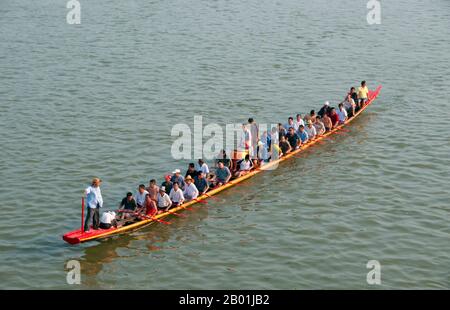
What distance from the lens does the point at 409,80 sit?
1788 inches

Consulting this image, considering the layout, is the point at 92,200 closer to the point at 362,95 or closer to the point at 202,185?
the point at 202,185

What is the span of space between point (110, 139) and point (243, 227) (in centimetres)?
1087

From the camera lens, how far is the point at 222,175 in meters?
29.7

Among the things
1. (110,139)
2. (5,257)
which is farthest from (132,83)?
(5,257)

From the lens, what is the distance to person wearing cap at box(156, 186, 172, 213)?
26906 mm

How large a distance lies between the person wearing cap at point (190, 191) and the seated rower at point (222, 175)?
5.82 feet

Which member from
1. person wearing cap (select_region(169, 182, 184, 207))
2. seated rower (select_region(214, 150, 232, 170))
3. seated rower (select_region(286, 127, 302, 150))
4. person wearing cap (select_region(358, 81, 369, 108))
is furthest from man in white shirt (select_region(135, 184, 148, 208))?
person wearing cap (select_region(358, 81, 369, 108))

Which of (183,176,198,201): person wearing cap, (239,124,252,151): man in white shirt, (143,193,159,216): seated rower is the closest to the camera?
(143,193,159,216): seated rower

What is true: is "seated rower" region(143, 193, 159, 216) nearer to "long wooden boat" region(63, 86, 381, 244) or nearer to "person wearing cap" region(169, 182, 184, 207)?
"long wooden boat" region(63, 86, 381, 244)

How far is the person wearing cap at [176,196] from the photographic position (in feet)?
89.8

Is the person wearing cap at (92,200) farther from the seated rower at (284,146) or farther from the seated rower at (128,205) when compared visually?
the seated rower at (284,146)

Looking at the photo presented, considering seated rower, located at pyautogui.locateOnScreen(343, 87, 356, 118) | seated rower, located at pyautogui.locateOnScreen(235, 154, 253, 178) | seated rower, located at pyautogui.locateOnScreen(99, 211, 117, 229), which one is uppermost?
seated rower, located at pyautogui.locateOnScreen(343, 87, 356, 118)

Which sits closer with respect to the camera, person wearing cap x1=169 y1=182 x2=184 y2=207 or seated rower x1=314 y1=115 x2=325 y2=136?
person wearing cap x1=169 y1=182 x2=184 y2=207

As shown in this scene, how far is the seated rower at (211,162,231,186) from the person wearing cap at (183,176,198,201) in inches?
69.8
